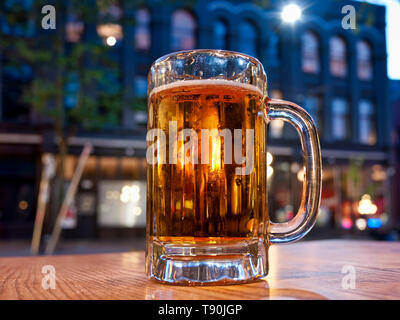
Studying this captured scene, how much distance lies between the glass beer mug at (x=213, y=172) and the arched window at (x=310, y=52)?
60.9ft

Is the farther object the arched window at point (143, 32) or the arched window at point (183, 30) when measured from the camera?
the arched window at point (183, 30)

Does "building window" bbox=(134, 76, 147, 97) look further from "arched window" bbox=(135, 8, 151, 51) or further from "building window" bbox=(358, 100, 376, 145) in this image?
"building window" bbox=(358, 100, 376, 145)

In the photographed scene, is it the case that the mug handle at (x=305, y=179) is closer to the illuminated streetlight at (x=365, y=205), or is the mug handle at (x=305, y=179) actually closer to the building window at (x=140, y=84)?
the building window at (x=140, y=84)

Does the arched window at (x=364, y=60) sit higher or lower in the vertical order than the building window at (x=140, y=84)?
higher

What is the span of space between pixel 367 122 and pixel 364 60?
9.23 feet

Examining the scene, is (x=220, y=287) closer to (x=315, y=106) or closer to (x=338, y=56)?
(x=315, y=106)

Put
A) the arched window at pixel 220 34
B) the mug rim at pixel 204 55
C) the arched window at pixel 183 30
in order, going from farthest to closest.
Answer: the arched window at pixel 220 34 < the arched window at pixel 183 30 < the mug rim at pixel 204 55

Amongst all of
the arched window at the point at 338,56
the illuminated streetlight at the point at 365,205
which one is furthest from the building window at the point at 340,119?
the illuminated streetlight at the point at 365,205

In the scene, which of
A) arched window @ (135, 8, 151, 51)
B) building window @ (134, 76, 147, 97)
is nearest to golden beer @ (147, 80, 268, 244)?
building window @ (134, 76, 147, 97)

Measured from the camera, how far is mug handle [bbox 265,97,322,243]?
0.81 meters

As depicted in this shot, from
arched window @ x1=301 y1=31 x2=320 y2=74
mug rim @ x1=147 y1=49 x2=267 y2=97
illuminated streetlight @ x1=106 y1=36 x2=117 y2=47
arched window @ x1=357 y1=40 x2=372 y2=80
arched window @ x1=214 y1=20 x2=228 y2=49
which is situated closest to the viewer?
mug rim @ x1=147 y1=49 x2=267 y2=97

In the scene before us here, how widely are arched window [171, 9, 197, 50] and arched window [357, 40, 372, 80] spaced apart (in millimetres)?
7665

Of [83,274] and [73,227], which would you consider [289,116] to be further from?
[73,227]

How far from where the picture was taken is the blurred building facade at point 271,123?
14.6 m
